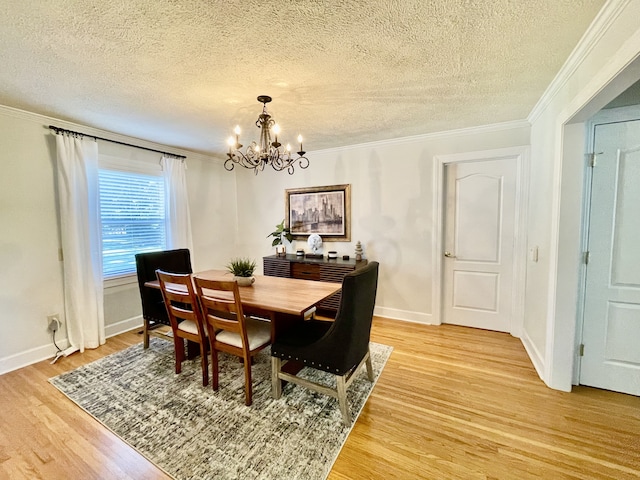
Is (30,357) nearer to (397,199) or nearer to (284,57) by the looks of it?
(284,57)

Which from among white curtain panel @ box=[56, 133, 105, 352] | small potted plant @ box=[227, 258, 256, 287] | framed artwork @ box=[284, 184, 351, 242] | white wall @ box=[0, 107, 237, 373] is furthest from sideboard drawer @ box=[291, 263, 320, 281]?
white wall @ box=[0, 107, 237, 373]

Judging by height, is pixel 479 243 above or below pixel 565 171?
below

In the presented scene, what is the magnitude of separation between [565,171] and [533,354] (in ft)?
5.47

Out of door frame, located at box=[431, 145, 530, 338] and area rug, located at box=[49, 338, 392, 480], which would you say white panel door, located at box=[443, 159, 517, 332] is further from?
area rug, located at box=[49, 338, 392, 480]

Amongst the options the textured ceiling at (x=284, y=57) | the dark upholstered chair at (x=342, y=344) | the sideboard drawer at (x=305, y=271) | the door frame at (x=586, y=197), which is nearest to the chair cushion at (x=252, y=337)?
the dark upholstered chair at (x=342, y=344)

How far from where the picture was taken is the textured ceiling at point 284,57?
4.30ft

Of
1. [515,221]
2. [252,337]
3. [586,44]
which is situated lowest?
[252,337]

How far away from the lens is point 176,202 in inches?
148

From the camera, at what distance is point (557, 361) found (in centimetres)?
210

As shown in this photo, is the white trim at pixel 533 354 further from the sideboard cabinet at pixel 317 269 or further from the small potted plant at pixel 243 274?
the small potted plant at pixel 243 274

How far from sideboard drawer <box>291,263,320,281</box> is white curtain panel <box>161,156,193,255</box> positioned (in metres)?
1.59

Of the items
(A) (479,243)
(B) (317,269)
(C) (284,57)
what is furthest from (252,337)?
(A) (479,243)

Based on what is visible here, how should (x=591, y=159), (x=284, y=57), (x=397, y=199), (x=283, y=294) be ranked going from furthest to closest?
(x=397, y=199) → (x=283, y=294) → (x=591, y=159) → (x=284, y=57)

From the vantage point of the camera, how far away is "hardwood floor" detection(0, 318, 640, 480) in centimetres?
148
